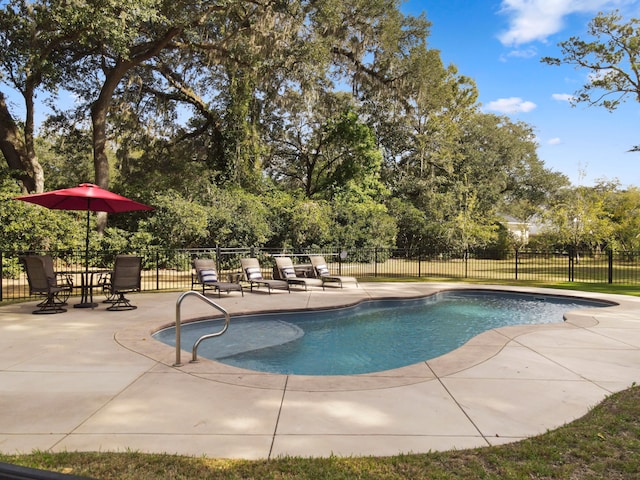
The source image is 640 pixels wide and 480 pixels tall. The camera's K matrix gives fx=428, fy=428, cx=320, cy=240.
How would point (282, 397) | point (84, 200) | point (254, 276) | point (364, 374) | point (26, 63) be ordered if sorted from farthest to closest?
point (26, 63), point (254, 276), point (84, 200), point (364, 374), point (282, 397)

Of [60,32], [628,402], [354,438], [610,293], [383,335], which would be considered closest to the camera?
[354,438]

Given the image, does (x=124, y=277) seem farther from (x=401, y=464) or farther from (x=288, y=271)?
(x=401, y=464)

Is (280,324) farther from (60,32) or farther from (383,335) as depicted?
(60,32)

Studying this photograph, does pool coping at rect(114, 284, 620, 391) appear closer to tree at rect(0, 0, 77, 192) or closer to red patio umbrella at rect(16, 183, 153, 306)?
red patio umbrella at rect(16, 183, 153, 306)

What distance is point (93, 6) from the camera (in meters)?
13.5

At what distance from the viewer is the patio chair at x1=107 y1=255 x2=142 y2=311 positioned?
30.5 feet

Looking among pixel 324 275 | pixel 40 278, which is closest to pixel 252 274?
pixel 324 275

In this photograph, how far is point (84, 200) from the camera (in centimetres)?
1015

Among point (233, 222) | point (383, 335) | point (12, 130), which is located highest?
point (12, 130)

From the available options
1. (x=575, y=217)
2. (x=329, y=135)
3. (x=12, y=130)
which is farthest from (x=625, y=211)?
(x=12, y=130)

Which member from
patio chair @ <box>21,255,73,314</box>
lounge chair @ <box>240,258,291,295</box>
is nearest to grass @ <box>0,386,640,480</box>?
patio chair @ <box>21,255,73,314</box>

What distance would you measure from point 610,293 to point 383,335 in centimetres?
882

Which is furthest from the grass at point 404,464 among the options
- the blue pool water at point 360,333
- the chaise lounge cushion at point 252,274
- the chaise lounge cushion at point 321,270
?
the chaise lounge cushion at point 321,270

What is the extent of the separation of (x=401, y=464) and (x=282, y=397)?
5.50ft
